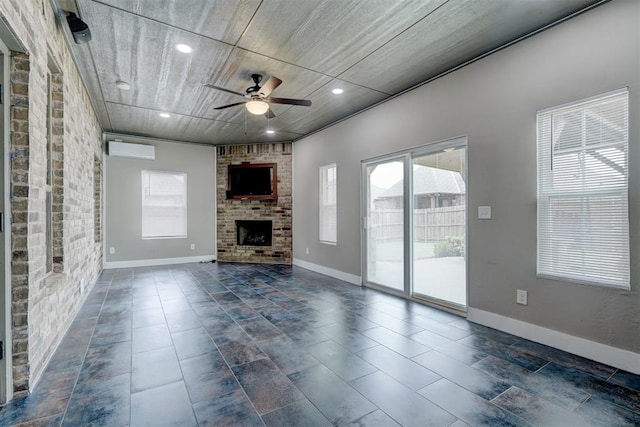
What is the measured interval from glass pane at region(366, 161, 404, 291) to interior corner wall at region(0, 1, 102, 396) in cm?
370

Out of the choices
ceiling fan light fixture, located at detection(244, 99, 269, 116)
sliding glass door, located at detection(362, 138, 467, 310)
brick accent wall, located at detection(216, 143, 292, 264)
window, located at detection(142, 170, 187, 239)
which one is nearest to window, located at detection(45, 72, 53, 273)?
ceiling fan light fixture, located at detection(244, 99, 269, 116)

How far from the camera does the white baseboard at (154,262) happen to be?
20.3 ft

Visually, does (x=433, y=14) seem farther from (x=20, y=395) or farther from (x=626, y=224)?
(x=20, y=395)

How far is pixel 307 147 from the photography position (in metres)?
6.26

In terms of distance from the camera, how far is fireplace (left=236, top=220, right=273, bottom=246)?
7.09 m

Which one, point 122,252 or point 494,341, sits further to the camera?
point 122,252

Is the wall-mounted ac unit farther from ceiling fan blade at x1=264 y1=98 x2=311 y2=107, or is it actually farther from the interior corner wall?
ceiling fan blade at x1=264 y1=98 x2=311 y2=107

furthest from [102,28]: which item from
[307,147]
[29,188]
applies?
[307,147]

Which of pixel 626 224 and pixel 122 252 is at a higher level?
pixel 626 224

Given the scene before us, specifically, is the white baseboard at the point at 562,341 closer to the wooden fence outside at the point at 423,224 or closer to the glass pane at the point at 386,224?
the wooden fence outside at the point at 423,224

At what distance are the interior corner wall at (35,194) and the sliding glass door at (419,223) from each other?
367 centimetres

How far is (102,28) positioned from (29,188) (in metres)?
1.67

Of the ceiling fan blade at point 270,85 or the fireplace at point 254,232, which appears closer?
the ceiling fan blade at point 270,85

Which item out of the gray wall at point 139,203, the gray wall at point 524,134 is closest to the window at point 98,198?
the gray wall at point 139,203
